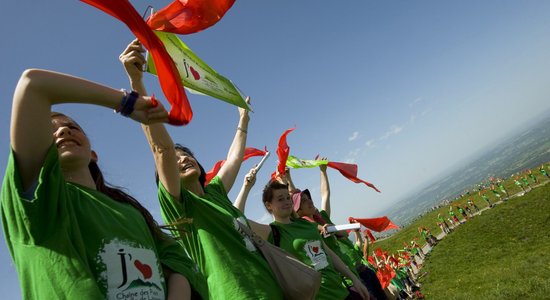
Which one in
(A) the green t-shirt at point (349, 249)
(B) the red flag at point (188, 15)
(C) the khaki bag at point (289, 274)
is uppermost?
(B) the red flag at point (188, 15)

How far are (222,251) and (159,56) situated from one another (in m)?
1.46

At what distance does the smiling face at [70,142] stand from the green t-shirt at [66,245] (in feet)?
0.66

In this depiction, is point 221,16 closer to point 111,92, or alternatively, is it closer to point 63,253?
point 111,92

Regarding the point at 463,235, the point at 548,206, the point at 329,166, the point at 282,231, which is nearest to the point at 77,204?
the point at 282,231

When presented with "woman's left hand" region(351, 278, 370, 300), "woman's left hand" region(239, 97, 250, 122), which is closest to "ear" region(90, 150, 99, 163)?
"woman's left hand" region(239, 97, 250, 122)

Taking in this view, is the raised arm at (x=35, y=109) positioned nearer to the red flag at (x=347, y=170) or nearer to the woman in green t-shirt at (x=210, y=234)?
A: the woman in green t-shirt at (x=210, y=234)

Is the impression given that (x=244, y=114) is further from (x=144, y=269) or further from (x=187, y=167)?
(x=144, y=269)

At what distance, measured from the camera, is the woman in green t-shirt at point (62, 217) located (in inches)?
55.6

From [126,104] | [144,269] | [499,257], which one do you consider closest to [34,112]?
[126,104]

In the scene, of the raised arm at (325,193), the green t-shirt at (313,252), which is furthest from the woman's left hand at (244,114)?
the raised arm at (325,193)

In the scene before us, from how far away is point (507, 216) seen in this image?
96.3 ft

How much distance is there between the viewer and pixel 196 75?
131 inches

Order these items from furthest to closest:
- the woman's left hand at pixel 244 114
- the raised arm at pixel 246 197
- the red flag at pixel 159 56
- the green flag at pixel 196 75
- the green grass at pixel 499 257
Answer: the green grass at pixel 499 257 < the woman's left hand at pixel 244 114 < the raised arm at pixel 246 197 < the green flag at pixel 196 75 < the red flag at pixel 159 56

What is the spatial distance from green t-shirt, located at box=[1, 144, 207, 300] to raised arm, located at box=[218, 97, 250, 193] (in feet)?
6.18
